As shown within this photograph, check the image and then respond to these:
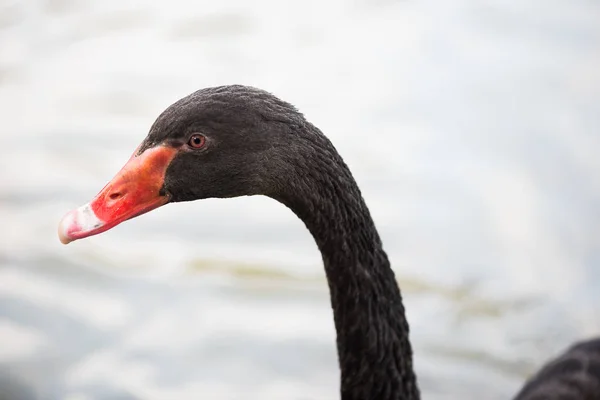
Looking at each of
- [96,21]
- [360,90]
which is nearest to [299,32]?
[360,90]

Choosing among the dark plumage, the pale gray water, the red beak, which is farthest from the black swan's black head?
the pale gray water

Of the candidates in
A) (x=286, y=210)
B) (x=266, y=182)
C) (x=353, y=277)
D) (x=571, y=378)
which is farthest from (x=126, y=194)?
(x=286, y=210)

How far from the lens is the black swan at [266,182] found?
286 cm

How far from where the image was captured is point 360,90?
6.28 m

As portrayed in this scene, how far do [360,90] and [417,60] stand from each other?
0.46 meters

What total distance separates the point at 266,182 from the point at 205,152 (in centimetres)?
22

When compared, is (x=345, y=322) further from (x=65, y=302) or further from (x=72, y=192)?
(x=72, y=192)

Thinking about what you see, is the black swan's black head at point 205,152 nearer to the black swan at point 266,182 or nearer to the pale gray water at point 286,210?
the black swan at point 266,182

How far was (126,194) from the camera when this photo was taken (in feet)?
9.45

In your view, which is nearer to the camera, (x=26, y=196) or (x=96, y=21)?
(x=26, y=196)

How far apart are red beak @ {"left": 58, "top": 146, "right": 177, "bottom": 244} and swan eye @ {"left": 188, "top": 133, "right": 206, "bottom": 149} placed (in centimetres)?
6

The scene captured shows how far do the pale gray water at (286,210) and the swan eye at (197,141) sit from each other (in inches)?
80.6

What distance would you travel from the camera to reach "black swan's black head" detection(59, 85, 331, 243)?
2.85 metres

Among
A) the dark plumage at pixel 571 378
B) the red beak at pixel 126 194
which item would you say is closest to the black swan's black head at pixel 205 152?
the red beak at pixel 126 194
